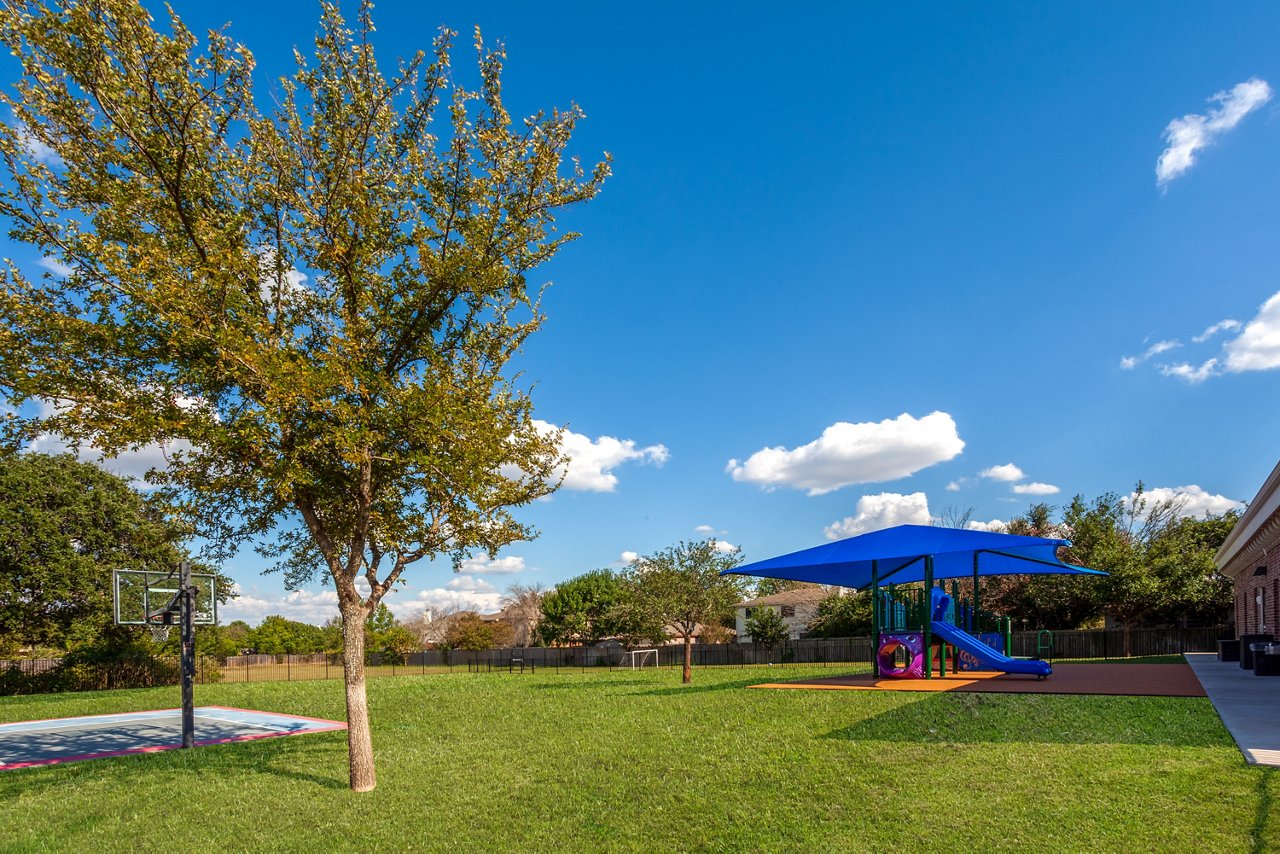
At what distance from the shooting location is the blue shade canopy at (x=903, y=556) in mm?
15570

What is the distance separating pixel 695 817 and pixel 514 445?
4.90 meters

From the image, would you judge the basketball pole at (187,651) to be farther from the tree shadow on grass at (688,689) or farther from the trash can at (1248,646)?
the trash can at (1248,646)

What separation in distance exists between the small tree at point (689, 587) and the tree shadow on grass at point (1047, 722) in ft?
36.5

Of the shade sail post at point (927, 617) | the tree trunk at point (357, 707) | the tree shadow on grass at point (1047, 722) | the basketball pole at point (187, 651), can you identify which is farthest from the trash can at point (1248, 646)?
the basketball pole at point (187, 651)

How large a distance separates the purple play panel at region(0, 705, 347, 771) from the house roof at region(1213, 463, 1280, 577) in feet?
55.0

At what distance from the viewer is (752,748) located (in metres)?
9.75

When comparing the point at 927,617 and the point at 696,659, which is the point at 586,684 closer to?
the point at 927,617

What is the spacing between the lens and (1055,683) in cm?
1493

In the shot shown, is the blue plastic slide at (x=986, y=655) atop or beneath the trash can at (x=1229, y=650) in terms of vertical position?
atop

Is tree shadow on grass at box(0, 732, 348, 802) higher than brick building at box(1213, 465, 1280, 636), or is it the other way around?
brick building at box(1213, 465, 1280, 636)

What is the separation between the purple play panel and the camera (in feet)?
42.7

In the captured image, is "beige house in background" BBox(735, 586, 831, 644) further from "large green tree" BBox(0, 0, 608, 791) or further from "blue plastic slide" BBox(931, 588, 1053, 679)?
"large green tree" BBox(0, 0, 608, 791)

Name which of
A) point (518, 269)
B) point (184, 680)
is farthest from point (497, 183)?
point (184, 680)

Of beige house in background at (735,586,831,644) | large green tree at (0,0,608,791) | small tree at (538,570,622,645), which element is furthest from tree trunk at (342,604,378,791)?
beige house in background at (735,586,831,644)
